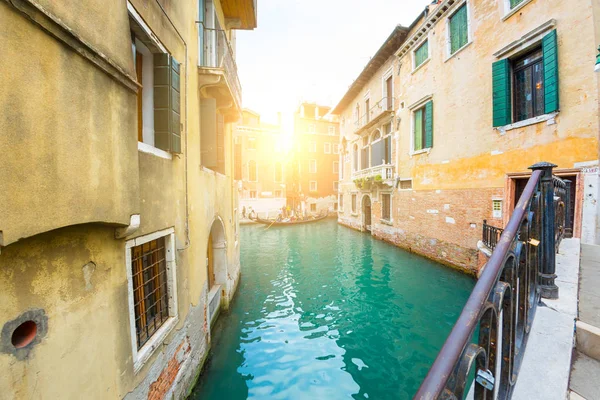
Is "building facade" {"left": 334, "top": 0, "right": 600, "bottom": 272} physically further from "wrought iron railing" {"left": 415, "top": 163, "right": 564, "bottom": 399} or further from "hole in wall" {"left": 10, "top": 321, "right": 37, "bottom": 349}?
"hole in wall" {"left": 10, "top": 321, "right": 37, "bottom": 349}

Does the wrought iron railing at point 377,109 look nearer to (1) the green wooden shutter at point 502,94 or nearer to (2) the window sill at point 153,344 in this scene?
(1) the green wooden shutter at point 502,94

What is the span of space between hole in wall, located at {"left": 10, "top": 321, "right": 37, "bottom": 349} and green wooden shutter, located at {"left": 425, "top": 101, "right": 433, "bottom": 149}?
36.3 ft

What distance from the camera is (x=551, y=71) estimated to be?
19.2 ft

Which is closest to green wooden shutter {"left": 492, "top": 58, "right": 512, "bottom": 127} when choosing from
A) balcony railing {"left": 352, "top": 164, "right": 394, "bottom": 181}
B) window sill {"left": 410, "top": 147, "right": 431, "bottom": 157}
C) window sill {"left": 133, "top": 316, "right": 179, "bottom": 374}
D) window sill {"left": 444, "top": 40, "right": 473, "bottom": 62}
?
window sill {"left": 444, "top": 40, "right": 473, "bottom": 62}

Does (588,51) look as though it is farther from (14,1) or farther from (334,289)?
(14,1)

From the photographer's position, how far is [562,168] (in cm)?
584

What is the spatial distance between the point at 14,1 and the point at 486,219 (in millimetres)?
9632

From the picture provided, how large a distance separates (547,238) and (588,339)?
71cm

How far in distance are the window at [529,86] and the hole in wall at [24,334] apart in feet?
31.3

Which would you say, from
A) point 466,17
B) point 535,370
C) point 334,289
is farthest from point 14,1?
point 466,17

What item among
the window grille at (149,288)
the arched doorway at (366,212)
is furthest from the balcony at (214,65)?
the arched doorway at (366,212)

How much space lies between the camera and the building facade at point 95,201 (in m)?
1.40

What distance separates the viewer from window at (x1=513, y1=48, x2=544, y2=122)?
6.44 m

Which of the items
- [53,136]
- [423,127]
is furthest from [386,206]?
[53,136]
